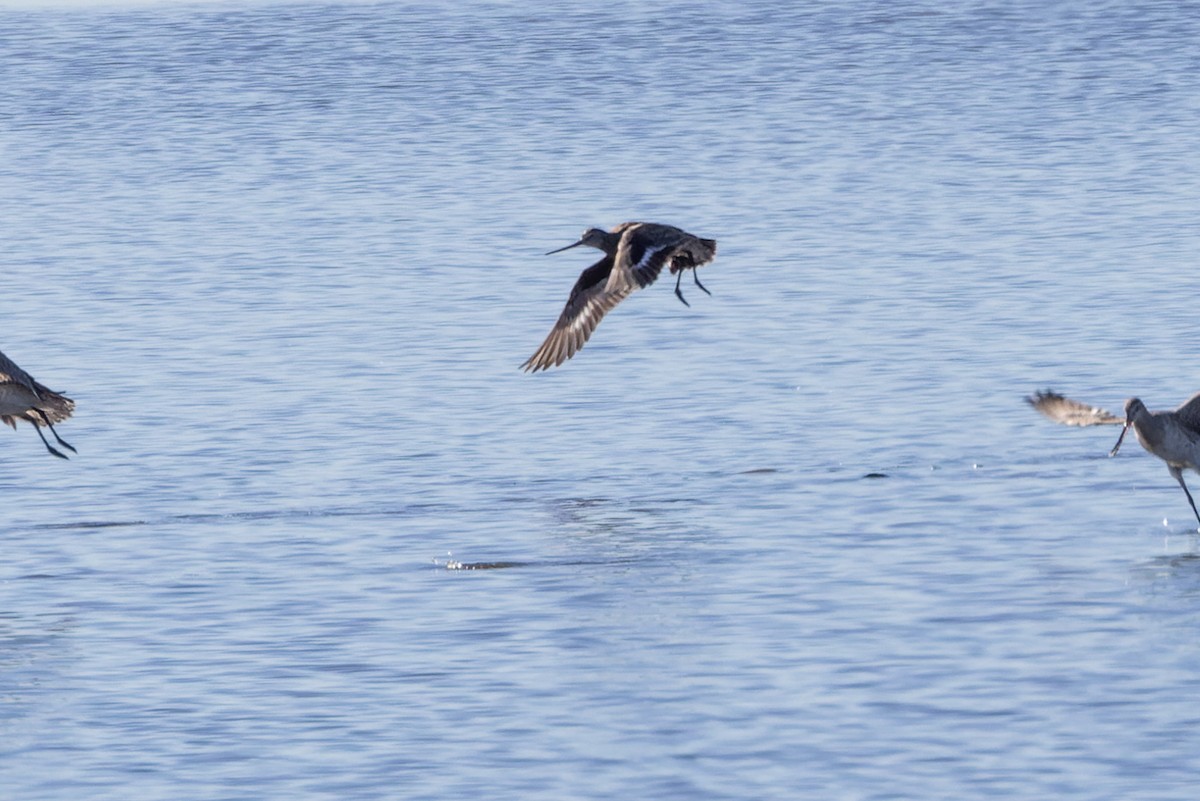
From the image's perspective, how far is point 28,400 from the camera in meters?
14.7

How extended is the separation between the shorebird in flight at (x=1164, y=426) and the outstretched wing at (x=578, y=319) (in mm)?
3376

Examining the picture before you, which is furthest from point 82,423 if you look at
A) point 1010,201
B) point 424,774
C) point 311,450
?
point 1010,201

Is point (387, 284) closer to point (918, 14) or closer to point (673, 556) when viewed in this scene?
point (673, 556)

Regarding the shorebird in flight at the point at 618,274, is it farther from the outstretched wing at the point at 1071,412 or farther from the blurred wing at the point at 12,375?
Answer: the blurred wing at the point at 12,375

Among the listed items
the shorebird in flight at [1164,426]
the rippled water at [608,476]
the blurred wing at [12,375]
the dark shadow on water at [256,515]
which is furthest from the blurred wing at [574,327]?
the shorebird in flight at [1164,426]

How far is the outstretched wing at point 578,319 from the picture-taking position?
15977mm

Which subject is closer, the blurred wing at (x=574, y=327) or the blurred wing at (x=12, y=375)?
the blurred wing at (x=12, y=375)

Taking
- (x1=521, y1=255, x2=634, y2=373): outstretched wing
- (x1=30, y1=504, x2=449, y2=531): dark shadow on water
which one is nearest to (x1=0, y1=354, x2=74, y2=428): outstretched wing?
(x1=30, y1=504, x2=449, y2=531): dark shadow on water

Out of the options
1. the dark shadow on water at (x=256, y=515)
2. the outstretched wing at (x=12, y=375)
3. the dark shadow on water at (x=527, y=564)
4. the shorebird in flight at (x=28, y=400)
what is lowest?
the dark shadow on water at (x=256, y=515)

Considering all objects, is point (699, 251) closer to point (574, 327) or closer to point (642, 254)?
point (642, 254)

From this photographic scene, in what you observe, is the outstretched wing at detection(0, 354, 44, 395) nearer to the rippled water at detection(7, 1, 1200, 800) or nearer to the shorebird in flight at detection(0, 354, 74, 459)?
the shorebird in flight at detection(0, 354, 74, 459)

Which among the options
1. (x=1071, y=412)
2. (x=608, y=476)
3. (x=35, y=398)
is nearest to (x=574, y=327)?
(x=608, y=476)

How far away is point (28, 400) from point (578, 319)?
3.33m

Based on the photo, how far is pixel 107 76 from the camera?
44438 millimetres
